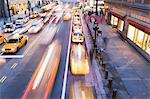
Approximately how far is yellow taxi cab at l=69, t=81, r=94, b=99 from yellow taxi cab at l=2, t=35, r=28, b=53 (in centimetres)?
1102

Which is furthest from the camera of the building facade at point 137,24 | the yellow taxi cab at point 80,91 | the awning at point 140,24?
the building facade at point 137,24

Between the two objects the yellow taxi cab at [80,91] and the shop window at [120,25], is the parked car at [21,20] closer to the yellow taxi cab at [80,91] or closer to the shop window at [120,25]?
the shop window at [120,25]

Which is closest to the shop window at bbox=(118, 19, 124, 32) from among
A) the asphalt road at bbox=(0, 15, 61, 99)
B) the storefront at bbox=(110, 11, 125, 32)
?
the storefront at bbox=(110, 11, 125, 32)

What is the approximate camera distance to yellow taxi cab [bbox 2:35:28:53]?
73.9ft

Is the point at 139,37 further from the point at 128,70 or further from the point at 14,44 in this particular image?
the point at 14,44

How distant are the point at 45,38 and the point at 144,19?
15743 mm

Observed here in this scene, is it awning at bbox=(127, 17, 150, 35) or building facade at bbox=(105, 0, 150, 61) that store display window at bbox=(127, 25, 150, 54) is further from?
awning at bbox=(127, 17, 150, 35)

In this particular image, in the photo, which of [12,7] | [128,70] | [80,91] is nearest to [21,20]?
[12,7]

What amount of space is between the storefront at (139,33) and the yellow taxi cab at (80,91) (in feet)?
33.8

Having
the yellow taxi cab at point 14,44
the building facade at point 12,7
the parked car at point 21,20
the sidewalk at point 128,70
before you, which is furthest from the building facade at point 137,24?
the building facade at point 12,7

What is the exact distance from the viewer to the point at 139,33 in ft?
81.4

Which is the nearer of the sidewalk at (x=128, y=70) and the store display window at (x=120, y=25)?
the sidewalk at (x=128, y=70)

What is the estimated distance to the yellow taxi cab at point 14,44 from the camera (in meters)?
22.5

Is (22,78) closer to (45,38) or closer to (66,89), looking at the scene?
(66,89)
